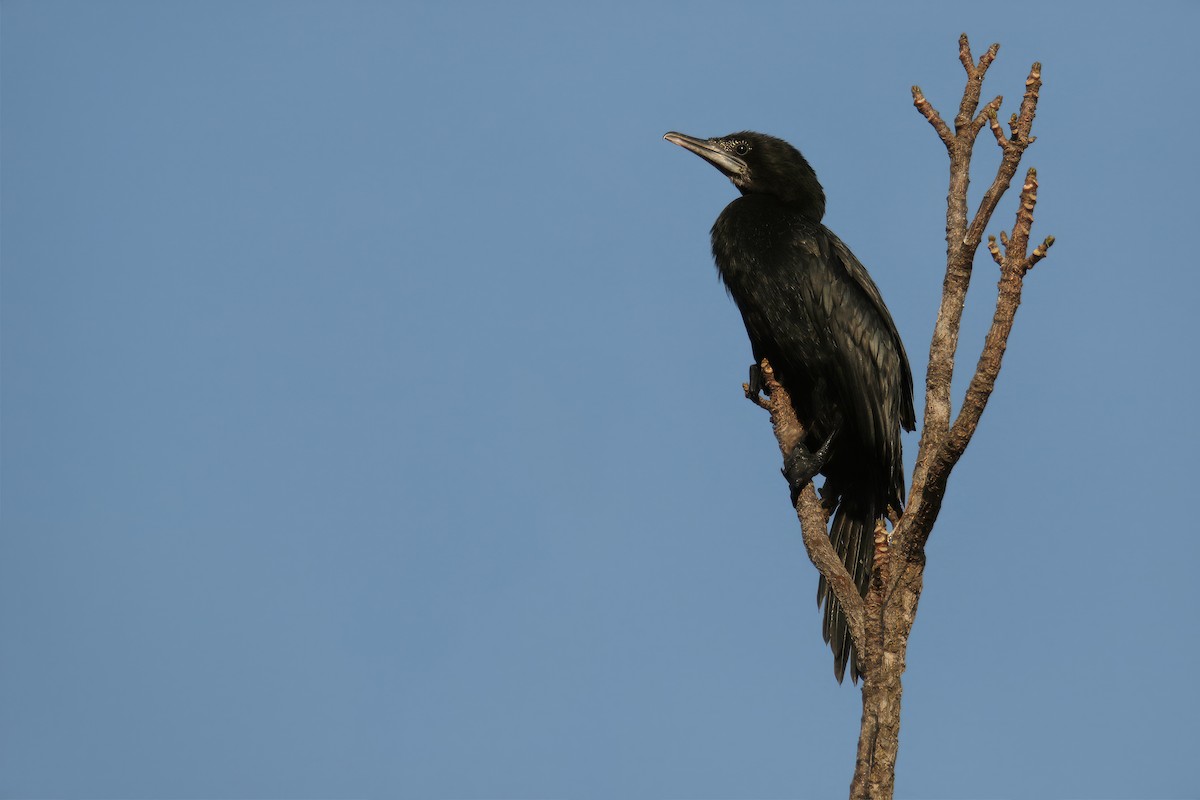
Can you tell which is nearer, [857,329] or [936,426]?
[936,426]

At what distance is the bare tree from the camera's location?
559cm

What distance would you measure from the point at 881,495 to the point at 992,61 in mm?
2652

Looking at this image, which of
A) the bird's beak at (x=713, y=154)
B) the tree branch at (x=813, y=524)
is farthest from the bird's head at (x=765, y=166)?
the tree branch at (x=813, y=524)

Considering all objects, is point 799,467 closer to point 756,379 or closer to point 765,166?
point 756,379

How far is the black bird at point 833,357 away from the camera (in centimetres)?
773

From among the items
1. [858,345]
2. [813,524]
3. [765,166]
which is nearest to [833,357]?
[858,345]

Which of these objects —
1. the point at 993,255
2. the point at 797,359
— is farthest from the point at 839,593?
the point at 797,359

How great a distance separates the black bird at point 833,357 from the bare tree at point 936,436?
4.36 feet

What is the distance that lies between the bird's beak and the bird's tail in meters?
2.47

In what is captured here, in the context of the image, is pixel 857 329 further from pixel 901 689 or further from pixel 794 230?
pixel 901 689

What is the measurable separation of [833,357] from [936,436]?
184cm

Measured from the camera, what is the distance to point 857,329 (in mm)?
7844

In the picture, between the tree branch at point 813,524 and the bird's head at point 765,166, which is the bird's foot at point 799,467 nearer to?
the tree branch at point 813,524

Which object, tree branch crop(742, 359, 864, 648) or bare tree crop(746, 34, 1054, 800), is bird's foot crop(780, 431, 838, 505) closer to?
tree branch crop(742, 359, 864, 648)
